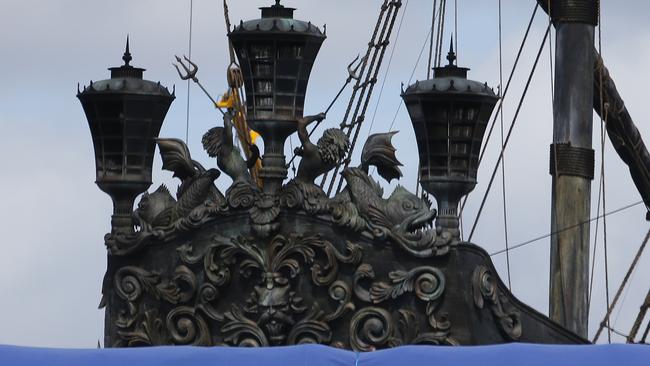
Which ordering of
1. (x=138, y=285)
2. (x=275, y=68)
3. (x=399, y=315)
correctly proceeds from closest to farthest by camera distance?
(x=399, y=315) < (x=275, y=68) < (x=138, y=285)

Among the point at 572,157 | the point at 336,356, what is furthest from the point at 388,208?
the point at 572,157

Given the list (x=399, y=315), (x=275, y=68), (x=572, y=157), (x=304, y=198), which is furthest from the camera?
(x=572, y=157)

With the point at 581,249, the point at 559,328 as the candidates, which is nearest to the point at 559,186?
the point at 581,249

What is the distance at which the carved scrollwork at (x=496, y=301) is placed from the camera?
1021 inches

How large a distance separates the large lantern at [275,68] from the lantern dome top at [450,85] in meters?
0.83

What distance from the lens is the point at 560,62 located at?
3262cm

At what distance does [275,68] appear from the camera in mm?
25797

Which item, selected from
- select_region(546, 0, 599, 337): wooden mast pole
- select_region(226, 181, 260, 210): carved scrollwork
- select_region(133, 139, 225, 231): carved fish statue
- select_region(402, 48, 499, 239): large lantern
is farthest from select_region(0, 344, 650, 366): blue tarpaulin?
select_region(546, 0, 599, 337): wooden mast pole

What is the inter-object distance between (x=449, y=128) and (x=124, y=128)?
2498 millimetres

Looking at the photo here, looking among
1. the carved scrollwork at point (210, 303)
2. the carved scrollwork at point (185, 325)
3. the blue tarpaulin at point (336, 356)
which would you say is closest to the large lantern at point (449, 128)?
the carved scrollwork at point (210, 303)

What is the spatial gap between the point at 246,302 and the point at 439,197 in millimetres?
1677

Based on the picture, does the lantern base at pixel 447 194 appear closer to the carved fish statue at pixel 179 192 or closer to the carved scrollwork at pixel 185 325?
the carved fish statue at pixel 179 192

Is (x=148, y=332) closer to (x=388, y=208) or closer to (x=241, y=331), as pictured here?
(x=241, y=331)

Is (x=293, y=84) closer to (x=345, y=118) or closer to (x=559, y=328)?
(x=559, y=328)
